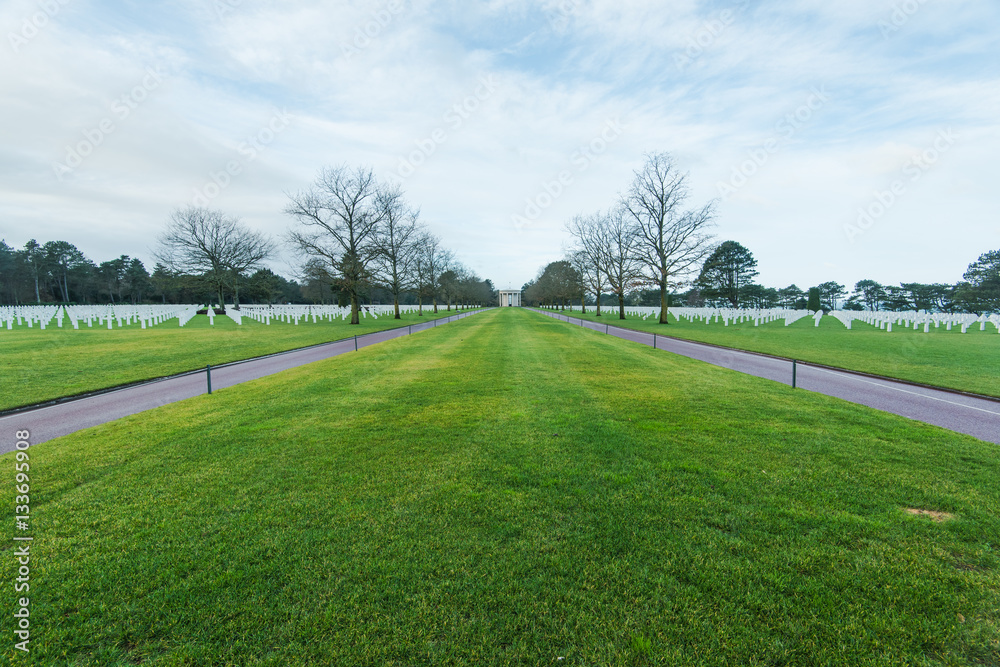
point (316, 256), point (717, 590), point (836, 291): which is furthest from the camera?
point (836, 291)

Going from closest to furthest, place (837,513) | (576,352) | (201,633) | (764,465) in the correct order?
(201,633)
(837,513)
(764,465)
(576,352)

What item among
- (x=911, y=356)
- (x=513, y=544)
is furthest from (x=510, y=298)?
(x=513, y=544)

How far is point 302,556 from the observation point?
3473 mm

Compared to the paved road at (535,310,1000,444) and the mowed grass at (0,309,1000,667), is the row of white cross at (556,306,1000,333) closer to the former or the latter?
the paved road at (535,310,1000,444)

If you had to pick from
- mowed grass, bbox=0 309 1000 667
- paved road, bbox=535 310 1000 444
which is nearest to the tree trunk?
paved road, bbox=535 310 1000 444

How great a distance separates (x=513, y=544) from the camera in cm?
364

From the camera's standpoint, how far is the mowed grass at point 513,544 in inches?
103

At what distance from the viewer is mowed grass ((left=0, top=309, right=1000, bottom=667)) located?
8.61 ft

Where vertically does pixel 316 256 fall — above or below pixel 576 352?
above

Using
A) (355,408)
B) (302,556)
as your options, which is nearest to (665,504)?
(302,556)

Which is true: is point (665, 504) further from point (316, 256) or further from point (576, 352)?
point (316, 256)

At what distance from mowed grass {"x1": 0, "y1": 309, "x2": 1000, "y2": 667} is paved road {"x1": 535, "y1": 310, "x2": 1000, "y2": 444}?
1369 mm

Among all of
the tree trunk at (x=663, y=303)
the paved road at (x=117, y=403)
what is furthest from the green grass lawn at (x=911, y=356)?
the paved road at (x=117, y=403)

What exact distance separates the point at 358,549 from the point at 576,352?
14.5 metres
